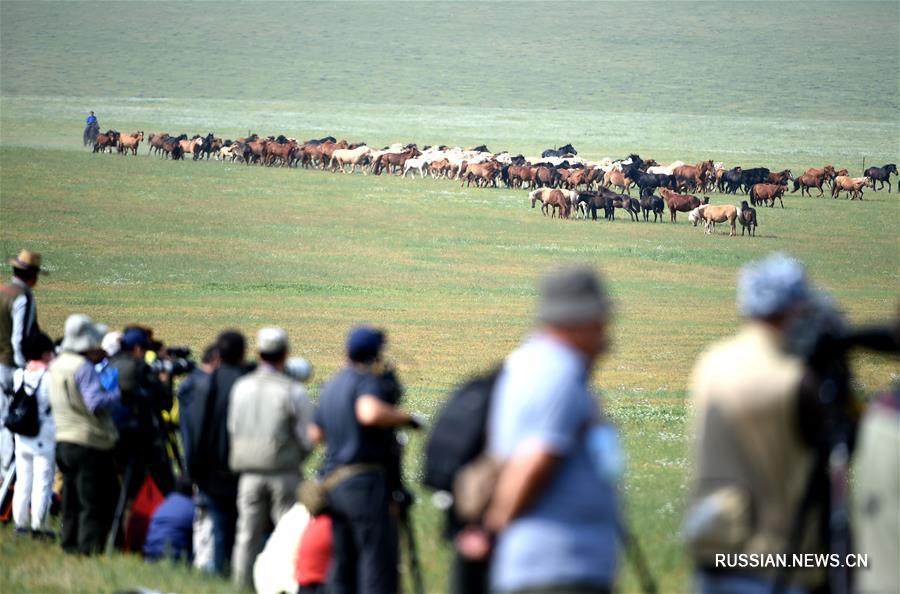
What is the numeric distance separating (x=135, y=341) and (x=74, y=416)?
603 mm

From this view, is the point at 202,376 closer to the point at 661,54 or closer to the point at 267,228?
the point at 267,228

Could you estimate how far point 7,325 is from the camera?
10492 millimetres

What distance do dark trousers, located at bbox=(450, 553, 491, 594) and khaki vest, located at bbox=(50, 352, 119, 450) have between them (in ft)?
14.5

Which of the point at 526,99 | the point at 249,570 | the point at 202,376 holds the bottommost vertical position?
the point at 249,570

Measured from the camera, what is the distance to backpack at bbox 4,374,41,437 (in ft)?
31.4

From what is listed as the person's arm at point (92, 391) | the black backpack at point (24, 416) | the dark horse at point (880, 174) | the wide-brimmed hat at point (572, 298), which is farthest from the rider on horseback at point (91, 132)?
the wide-brimmed hat at point (572, 298)

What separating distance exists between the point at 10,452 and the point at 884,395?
749 centimetres

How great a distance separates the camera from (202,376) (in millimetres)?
8297

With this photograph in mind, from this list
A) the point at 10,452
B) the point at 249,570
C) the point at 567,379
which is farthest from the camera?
the point at 10,452

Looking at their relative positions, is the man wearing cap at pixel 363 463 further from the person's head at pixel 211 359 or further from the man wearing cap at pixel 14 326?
the man wearing cap at pixel 14 326

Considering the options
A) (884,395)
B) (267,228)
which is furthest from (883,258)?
(884,395)

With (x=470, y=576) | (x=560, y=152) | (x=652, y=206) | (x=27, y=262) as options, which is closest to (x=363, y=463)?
(x=470, y=576)

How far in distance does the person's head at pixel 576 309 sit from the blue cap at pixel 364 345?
2.39 m

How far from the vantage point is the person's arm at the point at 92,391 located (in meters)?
8.74
